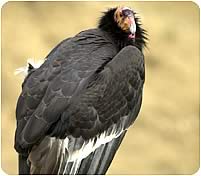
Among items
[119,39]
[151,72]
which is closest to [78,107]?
[119,39]

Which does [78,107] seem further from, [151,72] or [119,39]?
[151,72]

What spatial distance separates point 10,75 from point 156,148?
1.73 metres

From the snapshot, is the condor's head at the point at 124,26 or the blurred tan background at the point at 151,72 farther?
the blurred tan background at the point at 151,72

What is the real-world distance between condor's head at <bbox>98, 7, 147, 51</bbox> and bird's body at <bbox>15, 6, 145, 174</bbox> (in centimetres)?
15

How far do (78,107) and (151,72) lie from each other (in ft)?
15.7

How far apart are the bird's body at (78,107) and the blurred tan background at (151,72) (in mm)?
3374

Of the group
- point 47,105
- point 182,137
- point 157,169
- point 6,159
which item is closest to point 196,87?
point 182,137

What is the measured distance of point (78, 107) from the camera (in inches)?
110

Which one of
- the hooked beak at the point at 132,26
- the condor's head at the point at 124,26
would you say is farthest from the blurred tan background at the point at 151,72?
the hooked beak at the point at 132,26

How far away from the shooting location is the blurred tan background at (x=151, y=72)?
6.73m

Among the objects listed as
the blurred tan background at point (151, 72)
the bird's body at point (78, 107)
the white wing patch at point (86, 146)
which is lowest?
the blurred tan background at point (151, 72)

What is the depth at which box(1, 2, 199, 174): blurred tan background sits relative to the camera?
6.73 meters

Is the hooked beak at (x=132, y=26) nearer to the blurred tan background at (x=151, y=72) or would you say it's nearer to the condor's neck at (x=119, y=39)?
the condor's neck at (x=119, y=39)

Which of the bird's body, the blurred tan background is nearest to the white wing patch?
the bird's body
